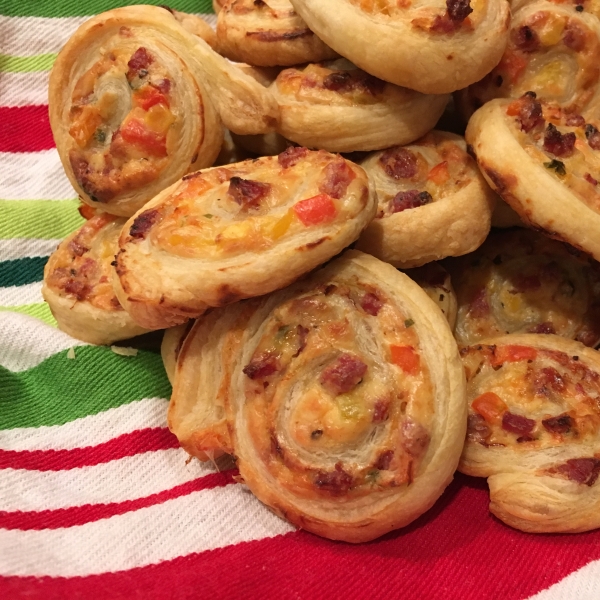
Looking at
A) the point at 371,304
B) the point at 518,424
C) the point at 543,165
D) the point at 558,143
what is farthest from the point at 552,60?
the point at 518,424

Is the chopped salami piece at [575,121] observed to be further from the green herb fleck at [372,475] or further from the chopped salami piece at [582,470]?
the green herb fleck at [372,475]

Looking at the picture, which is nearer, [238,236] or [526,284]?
[238,236]

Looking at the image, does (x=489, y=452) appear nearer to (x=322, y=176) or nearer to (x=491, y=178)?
(x=491, y=178)

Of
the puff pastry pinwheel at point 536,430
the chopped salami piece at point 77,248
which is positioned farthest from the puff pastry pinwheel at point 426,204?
the chopped salami piece at point 77,248

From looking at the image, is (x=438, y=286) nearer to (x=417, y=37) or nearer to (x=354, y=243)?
(x=354, y=243)

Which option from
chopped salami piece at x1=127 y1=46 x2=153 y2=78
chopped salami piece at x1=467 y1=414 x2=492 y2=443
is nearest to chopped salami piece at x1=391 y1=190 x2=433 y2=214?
chopped salami piece at x1=467 y1=414 x2=492 y2=443

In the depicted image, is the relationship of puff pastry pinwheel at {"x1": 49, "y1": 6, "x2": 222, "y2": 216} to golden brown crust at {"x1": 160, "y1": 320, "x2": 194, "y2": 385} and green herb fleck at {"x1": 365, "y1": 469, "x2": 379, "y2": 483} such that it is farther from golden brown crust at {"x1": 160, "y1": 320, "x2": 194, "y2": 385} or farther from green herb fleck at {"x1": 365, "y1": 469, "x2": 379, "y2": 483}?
green herb fleck at {"x1": 365, "y1": 469, "x2": 379, "y2": 483}

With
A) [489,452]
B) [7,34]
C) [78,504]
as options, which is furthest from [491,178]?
[7,34]
